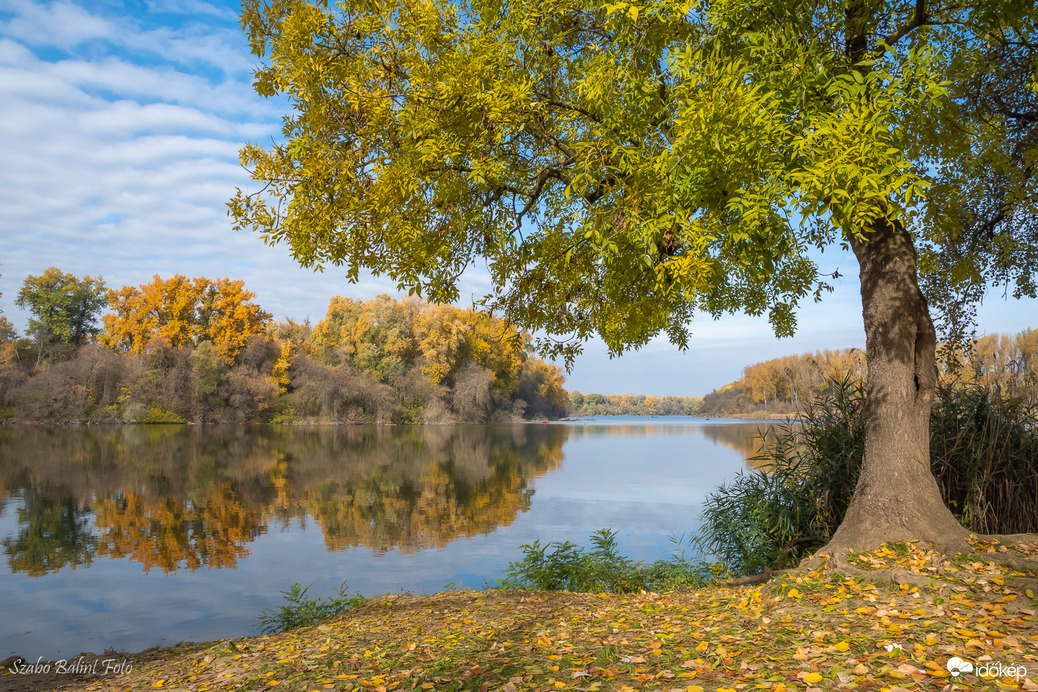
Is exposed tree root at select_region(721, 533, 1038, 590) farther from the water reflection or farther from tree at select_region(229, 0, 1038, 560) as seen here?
the water reflection

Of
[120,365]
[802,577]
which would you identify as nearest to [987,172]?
[802,577]

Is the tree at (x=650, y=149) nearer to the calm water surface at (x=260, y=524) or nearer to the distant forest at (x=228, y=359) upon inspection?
the calm water surface at (x=260, y=524)

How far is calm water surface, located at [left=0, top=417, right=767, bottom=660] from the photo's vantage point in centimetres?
870

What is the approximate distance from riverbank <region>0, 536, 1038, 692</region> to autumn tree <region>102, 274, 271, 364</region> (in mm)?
46964

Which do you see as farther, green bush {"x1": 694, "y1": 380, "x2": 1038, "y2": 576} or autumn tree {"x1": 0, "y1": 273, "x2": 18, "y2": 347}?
autumn tree {"x1": 0, "y1": 273, "x2": 18, "y2": 347}

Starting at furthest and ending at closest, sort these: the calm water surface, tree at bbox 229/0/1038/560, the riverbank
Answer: the calm water surface < tree at bbox 229/0/1038/560 < the riverbank

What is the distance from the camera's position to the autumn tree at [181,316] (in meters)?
48.2

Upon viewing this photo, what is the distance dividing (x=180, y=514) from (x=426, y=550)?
7.07 m

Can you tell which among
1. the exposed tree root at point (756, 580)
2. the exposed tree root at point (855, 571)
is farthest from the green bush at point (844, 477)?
the exposed tree root at point (855, 571)

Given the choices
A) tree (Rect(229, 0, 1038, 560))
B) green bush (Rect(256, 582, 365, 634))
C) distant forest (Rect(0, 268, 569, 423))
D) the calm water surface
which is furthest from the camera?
distant forest (Rect(0, 268, 569, 423))

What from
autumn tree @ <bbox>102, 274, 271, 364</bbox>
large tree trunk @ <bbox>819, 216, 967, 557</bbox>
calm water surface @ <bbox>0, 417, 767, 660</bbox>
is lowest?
calm water surface @ <bbox>0, 417, 767, 660</bbox>

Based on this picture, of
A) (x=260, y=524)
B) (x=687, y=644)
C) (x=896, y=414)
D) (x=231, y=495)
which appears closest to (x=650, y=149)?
(x=896, y=414)

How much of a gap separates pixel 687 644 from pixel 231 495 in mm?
16068

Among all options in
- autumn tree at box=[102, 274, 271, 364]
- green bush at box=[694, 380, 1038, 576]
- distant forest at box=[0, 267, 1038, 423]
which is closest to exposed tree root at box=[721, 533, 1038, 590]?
green bush at box=[694, 380, 1038, 576]
